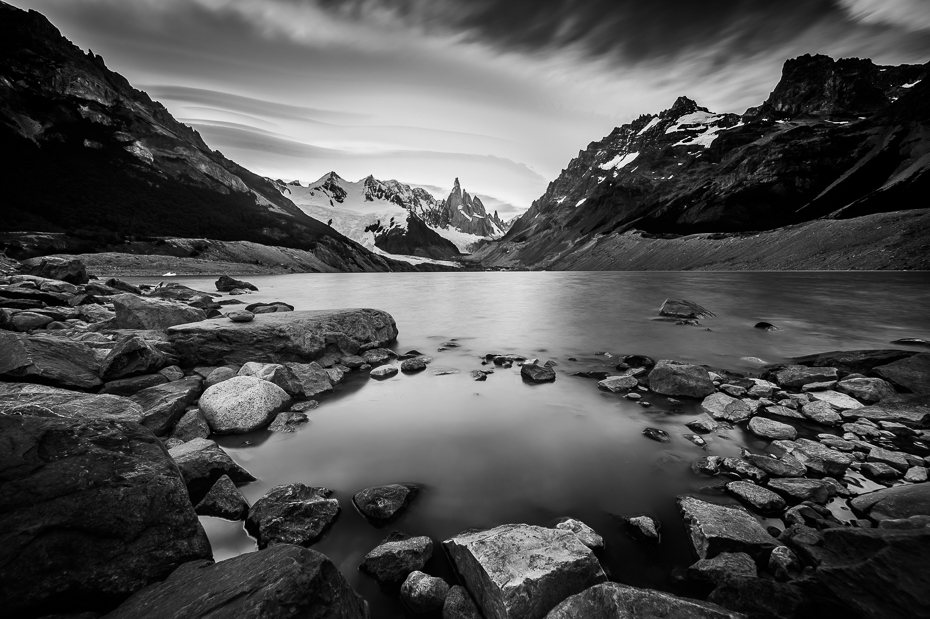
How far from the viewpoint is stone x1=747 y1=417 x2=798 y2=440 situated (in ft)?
25.2

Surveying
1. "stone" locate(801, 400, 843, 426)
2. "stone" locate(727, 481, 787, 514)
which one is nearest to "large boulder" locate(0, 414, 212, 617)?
"stone" locate(727, 481, 787, 514)

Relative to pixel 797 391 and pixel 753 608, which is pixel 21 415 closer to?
pixel 753 608

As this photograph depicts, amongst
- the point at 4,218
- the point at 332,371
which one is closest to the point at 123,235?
the point at 4,218

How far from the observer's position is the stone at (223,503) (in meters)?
5.48

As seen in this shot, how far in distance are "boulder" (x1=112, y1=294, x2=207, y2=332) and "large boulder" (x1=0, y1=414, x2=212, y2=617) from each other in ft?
41.7

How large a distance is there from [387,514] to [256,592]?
10.1 feet

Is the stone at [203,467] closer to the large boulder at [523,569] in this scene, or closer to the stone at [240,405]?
the stone at [240,405]

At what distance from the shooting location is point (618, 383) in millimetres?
11500

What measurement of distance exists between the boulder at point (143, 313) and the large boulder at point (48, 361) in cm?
564

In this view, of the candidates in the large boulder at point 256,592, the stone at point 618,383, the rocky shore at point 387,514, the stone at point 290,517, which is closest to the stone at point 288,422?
the rocky shore at point 387,514

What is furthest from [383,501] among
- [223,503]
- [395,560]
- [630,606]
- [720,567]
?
[720,567]

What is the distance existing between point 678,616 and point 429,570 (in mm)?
3020

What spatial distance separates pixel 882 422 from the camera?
26.0 feet

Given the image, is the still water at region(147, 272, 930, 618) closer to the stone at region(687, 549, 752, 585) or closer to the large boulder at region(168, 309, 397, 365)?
the stone at region(687, 549, 752, 585)
